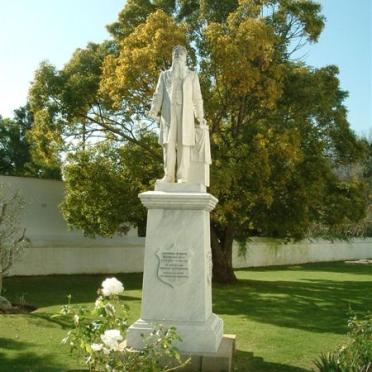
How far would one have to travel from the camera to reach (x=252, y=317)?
11258 mm

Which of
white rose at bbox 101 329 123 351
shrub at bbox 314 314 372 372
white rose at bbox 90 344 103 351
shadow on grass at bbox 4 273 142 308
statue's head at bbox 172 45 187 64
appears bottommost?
shadow on grass at bbox 4 273 142 308

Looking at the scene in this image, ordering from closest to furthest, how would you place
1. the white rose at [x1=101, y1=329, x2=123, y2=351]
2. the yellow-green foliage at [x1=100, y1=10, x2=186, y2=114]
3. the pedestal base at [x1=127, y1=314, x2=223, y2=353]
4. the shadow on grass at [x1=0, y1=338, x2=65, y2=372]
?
the white rose at [x1=101, y1=329, x2=123, y2=351]
the pedestal base at [x1=127, y1=314, x2=223, y2=353]
the shadow on grass at [x1=0, y1=338, x2=65, y2=372]
the yellow-green foliage at [x1=100, y1=10, x2=186, y2=114]

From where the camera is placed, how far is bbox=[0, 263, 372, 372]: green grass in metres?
7.27

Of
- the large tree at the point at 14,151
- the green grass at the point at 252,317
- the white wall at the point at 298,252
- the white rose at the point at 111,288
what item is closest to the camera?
the white rose at the point at 111,288

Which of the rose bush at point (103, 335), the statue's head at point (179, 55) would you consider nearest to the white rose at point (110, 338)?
the rose bush at point (103, 335)

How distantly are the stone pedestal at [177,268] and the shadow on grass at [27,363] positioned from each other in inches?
43.9

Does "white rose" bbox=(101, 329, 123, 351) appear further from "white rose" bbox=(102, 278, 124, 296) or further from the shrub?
the shrub

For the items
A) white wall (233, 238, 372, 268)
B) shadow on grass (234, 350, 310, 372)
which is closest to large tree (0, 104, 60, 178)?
white wall (233, 238, 372, 268)

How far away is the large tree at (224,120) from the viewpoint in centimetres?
1504

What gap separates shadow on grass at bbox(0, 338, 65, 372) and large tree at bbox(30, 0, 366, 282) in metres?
7.79

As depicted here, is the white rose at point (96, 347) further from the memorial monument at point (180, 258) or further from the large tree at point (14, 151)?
the large tree at point (14, 151)

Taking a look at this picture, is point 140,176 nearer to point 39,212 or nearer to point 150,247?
point 39,212

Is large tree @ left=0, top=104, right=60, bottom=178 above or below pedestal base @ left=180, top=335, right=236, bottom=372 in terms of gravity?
above

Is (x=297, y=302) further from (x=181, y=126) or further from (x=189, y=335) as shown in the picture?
(x=181, y=126)
